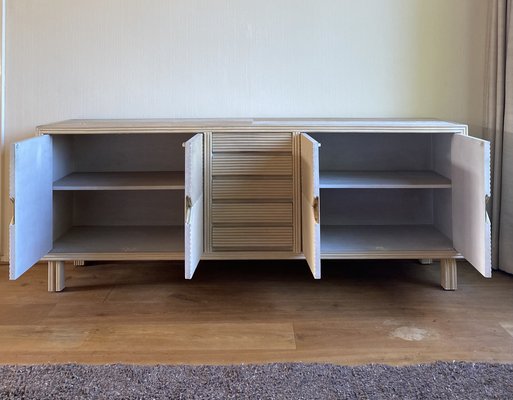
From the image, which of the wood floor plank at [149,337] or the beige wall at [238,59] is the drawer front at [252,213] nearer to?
the wood floor plank at [149,337]

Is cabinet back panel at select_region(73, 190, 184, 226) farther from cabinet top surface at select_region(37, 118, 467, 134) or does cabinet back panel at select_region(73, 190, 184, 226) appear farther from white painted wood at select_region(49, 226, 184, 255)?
cabinet top surface at select_region(37, 118, 467, 134)

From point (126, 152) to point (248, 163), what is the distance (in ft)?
1.87

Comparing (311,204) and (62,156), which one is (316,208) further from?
(62,156)

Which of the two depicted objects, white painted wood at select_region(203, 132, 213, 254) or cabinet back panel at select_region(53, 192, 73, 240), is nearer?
white painted wood at select_region(203, 132, 213, 254)

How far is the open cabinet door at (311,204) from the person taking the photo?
3.69 ft

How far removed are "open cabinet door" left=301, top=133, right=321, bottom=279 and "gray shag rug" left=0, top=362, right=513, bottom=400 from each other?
27 centimetres

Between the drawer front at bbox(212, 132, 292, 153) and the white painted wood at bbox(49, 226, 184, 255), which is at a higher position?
the drawer front at bbox(212, 132, 292, 153)

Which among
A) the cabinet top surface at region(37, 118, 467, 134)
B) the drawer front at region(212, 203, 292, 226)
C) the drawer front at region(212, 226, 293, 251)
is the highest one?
the cabinet top surface at region(37, 118, 467, 134)

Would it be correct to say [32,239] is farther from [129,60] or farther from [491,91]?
[491,91]

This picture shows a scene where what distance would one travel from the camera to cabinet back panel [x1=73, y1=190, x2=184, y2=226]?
5.44ft

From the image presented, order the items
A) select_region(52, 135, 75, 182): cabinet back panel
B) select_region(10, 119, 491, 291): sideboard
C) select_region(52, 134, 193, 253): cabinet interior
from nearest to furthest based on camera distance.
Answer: select_region(10, 119, 491, 291): sideboard → select_region(52, 135, 75, 182): cabinet back panel → select_region(52, 134, 193, 253): cabinet interior

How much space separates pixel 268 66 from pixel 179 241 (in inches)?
29.4

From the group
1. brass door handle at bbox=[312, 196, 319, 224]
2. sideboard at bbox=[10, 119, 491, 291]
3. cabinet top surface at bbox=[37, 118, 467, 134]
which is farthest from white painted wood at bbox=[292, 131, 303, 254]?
brass door handle at bbox=[312, 196, 319, 224]

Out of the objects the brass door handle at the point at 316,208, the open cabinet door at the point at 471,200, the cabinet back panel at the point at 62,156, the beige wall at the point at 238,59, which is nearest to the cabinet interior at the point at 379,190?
the beige wall at the point at 238,59
